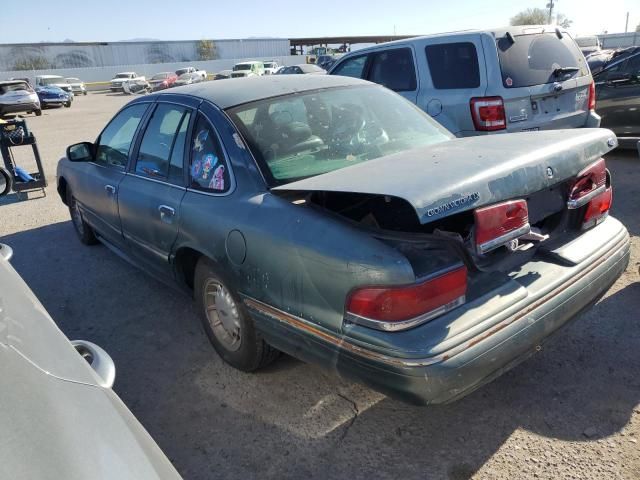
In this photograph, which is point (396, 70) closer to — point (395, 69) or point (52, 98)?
point (395, 69)

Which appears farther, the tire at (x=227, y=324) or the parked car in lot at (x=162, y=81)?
the parked car in lot at (x=162, y=81)

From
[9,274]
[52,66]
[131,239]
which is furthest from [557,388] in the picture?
[52,66]

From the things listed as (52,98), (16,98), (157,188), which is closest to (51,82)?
(52,98)

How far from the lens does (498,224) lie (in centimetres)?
213

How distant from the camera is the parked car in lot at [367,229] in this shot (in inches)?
80.0

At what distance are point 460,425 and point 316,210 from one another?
129cm

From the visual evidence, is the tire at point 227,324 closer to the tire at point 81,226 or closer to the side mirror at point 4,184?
the tire at point 81,226

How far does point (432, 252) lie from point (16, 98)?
85.6ft

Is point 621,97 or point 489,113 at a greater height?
point 489,113

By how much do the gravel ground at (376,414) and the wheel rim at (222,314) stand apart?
21cm

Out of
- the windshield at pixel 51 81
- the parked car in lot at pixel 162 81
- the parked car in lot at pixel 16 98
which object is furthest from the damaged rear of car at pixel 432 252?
the windshield at pixel 51 81

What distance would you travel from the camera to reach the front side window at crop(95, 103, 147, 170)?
3.94 m

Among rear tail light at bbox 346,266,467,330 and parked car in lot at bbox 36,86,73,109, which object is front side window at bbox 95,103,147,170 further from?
parked car in lot at bbox 36,86,73,109

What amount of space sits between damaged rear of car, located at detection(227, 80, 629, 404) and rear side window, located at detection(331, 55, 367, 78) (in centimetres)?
425
